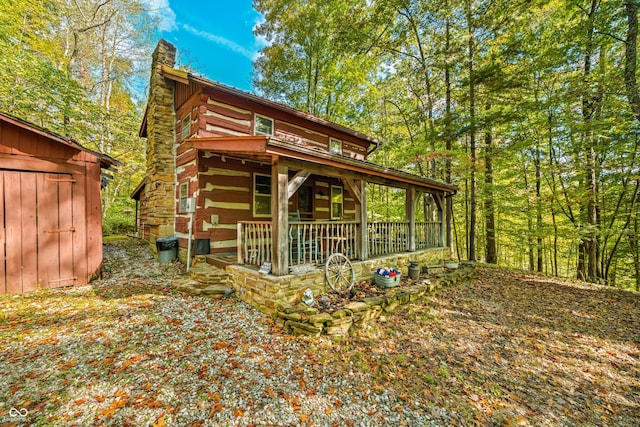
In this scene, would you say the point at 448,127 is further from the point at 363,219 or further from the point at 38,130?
the point at 38,130

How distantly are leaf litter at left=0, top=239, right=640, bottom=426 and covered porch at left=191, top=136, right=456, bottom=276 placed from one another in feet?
4.96

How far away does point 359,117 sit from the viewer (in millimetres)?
16766

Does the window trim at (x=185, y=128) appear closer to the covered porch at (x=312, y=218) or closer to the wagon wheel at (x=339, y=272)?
the covered porch at (x=312, y=218)

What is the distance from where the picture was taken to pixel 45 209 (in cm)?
500

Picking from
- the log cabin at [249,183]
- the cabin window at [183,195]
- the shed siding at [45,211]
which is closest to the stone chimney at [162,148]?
the log cabin at [249,183]

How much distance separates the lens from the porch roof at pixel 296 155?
4.04m

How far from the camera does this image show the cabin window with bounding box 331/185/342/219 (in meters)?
10.2

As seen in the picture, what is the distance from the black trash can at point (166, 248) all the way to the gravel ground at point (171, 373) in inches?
119

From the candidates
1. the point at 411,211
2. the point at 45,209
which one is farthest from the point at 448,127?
the point at 45,209

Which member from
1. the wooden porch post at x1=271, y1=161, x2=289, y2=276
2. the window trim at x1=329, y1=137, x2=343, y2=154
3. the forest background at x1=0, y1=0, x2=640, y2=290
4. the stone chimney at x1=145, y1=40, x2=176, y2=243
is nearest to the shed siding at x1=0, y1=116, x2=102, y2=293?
the stone chimney at x1=145, y1=40, x2=176, y2=243

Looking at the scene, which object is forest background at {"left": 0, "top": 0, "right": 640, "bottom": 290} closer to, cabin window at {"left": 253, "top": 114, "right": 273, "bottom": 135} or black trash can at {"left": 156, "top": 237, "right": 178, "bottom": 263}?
cabin window at {"left": 253, "top": 114, "right": 273, "bottom": 135}

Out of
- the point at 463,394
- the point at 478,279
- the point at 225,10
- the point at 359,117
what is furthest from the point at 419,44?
the point at 463,394

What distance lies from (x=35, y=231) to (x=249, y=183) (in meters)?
4.64

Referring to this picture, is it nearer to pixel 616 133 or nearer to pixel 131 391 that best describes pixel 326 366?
pixel 131 391
